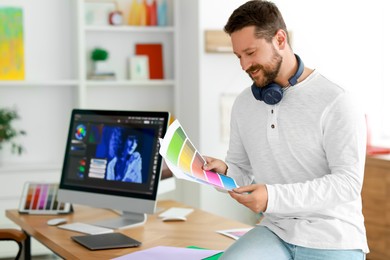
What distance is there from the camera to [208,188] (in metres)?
4.96

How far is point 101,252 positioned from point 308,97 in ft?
2.94

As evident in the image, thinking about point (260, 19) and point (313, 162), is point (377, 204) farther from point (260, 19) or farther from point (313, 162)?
point (260, 19)

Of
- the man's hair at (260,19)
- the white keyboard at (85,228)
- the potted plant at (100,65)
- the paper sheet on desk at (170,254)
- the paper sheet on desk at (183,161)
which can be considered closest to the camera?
the paper sheet on desk at (183,161)

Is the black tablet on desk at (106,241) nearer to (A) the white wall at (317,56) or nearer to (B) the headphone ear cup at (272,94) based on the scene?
(B) the headphone ear cup at (272,94)

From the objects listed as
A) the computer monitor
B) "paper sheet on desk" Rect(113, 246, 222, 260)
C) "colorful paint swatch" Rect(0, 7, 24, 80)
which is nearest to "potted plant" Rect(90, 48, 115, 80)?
"colorful paint swatch" Rect(0, 7, 24, 80)

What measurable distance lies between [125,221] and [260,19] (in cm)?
114

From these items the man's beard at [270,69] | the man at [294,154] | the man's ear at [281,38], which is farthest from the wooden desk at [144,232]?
the man's ear at [281,38]

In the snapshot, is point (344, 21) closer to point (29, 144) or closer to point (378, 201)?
point (378, 201)

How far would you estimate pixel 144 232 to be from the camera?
8.80ft

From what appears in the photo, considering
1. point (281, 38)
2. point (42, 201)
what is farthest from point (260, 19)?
point (42, 201)

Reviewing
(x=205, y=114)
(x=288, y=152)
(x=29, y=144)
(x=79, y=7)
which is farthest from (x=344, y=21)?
(x=288, y=152)

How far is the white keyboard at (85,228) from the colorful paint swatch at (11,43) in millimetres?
2331

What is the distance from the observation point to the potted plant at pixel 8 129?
4.72 meters

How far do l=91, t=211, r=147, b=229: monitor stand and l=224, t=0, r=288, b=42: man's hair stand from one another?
1.01m
